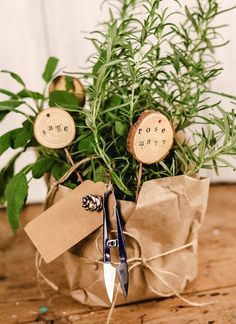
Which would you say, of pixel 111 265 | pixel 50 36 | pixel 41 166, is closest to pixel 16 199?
pixel 41 166

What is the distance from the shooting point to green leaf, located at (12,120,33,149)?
75cm

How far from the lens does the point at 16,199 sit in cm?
73

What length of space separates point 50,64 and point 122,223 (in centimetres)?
37

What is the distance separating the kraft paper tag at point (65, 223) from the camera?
68cm

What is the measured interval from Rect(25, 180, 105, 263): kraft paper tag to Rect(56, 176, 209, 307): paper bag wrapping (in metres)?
0.03

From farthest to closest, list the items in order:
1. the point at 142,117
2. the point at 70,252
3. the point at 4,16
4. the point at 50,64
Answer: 1. the point at 4,16
2. the point at 50,64
3. the point at 70,252
4. the point at 142,117

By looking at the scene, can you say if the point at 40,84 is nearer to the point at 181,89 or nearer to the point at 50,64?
the point at 50,64

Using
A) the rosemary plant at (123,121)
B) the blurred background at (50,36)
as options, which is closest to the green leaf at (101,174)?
the rosemary plant at (123,121)

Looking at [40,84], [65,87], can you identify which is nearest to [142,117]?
[65,87]

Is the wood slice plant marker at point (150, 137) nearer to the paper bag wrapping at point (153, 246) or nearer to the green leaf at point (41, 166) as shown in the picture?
the paper bag wrapping at point (153, 246)

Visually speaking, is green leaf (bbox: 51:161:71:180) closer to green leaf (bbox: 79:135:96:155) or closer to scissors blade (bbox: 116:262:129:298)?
green leaf (bbox: 79:135:96:155)

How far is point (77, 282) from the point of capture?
0.76 m

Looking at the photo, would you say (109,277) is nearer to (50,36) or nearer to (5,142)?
(5,142)

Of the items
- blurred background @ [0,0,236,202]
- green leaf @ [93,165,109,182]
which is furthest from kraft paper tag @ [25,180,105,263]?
blurred background @ [0,0,236,202]
